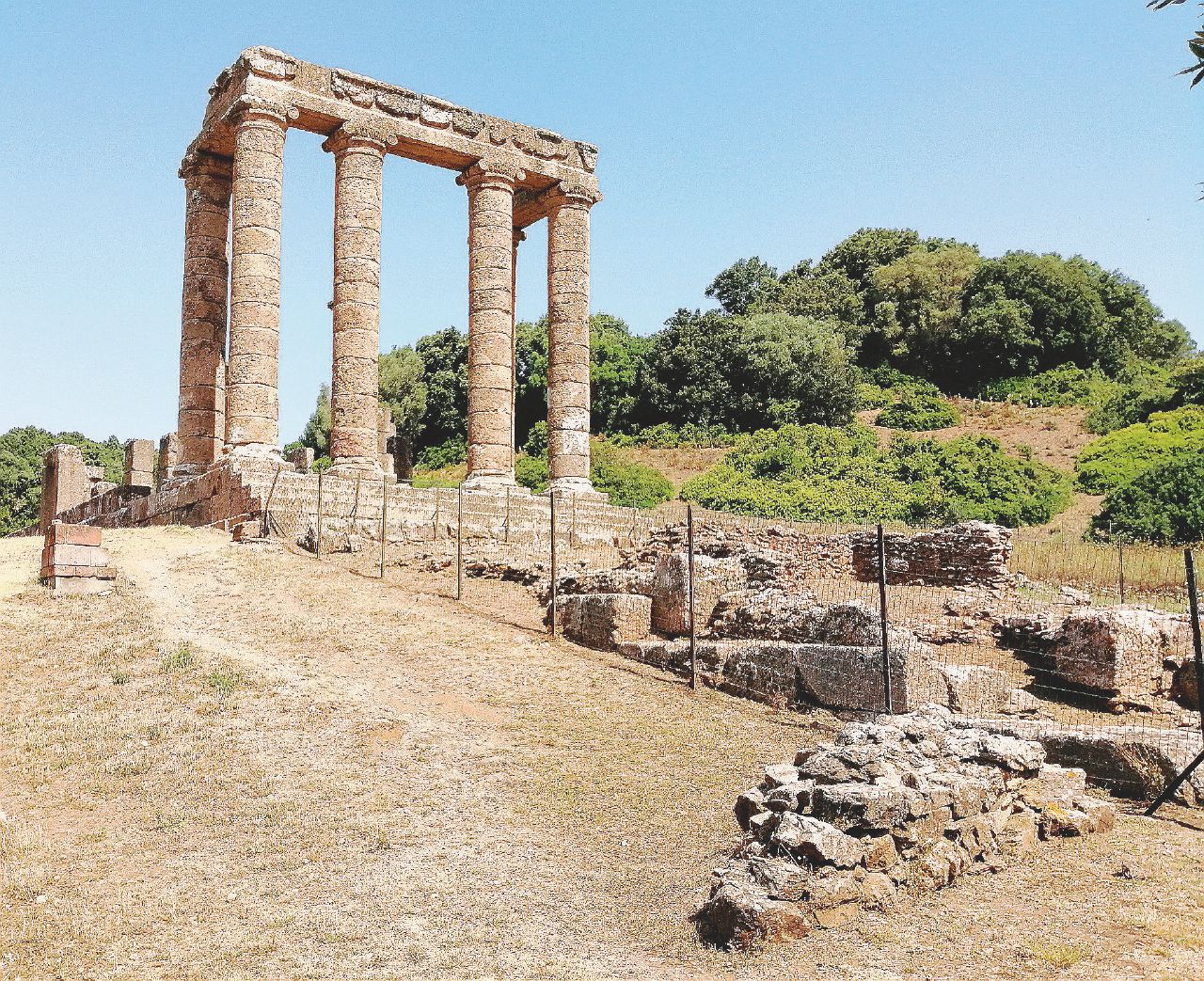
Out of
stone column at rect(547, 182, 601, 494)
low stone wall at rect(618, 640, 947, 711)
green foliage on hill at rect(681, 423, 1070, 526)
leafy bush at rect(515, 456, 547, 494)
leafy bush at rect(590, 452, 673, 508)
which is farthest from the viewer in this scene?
leafy bush at rect(515, 456, 547, 494)

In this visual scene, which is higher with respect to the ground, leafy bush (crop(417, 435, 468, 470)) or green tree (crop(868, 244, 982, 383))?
green tree (crop(868, 244, 982, 383))

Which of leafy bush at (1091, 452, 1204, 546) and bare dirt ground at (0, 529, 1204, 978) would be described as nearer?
bare dirt ground at (0, 529, 1204, 978)

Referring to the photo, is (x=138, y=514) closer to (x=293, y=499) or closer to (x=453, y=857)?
(x=293, y=499)

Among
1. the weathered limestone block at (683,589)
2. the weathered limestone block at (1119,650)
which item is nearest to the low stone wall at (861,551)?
the weathered limestone block at (683,589)

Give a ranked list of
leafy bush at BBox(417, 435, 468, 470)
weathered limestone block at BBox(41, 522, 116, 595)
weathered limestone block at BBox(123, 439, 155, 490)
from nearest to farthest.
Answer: weathered limestone block at BBox(41, 522, 116, 595)
weathered limestone block at BBox(123, 439, 155, 490)
leafy bush at BBox(417, 435, 468, 470)

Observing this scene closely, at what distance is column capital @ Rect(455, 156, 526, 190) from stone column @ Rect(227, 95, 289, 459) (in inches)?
160

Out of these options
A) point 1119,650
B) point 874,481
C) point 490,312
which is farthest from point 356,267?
point 874,481

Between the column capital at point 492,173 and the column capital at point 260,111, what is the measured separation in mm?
3990

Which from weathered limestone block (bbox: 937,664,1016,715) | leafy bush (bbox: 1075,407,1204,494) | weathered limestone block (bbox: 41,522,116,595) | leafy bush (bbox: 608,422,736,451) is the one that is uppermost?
leafy bush (bbox: 608,422,736,451)

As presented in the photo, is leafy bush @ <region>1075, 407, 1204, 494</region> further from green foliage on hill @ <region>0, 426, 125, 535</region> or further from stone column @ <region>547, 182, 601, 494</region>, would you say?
green foliage on hill @ <region>0, 426, 125, 535</region>

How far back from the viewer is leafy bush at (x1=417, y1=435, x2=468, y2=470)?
168ft

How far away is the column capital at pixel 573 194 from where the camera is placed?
26234 millimetres

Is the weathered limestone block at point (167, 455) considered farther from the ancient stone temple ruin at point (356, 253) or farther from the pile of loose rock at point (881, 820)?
the pile of loose rock at point (881, 820)

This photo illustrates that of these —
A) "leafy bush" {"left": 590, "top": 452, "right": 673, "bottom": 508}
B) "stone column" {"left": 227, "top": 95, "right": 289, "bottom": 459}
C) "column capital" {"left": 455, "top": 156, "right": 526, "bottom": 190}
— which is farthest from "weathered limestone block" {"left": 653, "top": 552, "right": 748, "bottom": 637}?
"leafy bush" {"left": 590, "top": 452, "right": 673, "bottom": 508}
